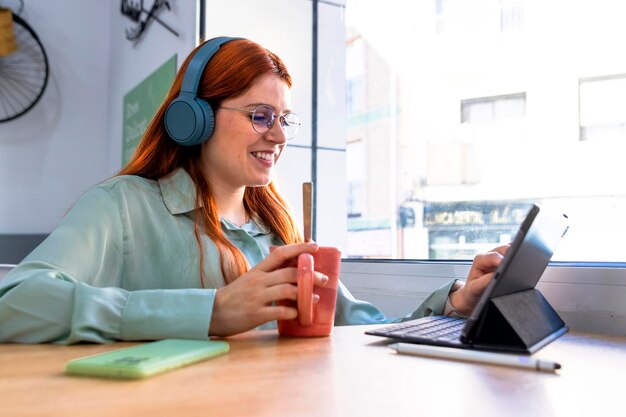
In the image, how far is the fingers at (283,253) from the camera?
2.63 feet

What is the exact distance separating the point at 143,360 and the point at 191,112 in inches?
27.6

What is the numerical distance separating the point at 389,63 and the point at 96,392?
62.5 inches

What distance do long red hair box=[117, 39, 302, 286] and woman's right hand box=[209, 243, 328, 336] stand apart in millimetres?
352

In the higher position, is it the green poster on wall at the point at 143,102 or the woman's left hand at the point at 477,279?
the green poster on wall at the point at 143,102

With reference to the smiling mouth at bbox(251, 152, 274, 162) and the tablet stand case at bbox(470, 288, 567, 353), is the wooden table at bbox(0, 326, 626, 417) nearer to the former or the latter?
the tablet stand case at bbox(470, 288, 567, 353)

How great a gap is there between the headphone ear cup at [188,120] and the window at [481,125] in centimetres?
71

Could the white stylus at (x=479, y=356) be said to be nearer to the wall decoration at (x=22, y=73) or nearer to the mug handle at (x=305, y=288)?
the mug handle at (x=305, y=288)

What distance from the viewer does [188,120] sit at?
1.21m

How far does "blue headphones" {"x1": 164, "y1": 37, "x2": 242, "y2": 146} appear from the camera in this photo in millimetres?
1212

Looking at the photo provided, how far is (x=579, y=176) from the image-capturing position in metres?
1.30

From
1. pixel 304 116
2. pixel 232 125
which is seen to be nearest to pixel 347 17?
pixel 304 116

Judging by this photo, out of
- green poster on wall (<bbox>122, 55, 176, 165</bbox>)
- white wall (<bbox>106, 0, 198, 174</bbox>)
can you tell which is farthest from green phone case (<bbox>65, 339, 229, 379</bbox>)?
green poster on wall (<bbox>122, 55, 176, 165</bbox>)

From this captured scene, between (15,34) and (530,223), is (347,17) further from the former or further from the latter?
(15,34)

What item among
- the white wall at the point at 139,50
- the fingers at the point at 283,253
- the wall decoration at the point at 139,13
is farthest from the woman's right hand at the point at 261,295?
the wall decoration at the point at 139,13
